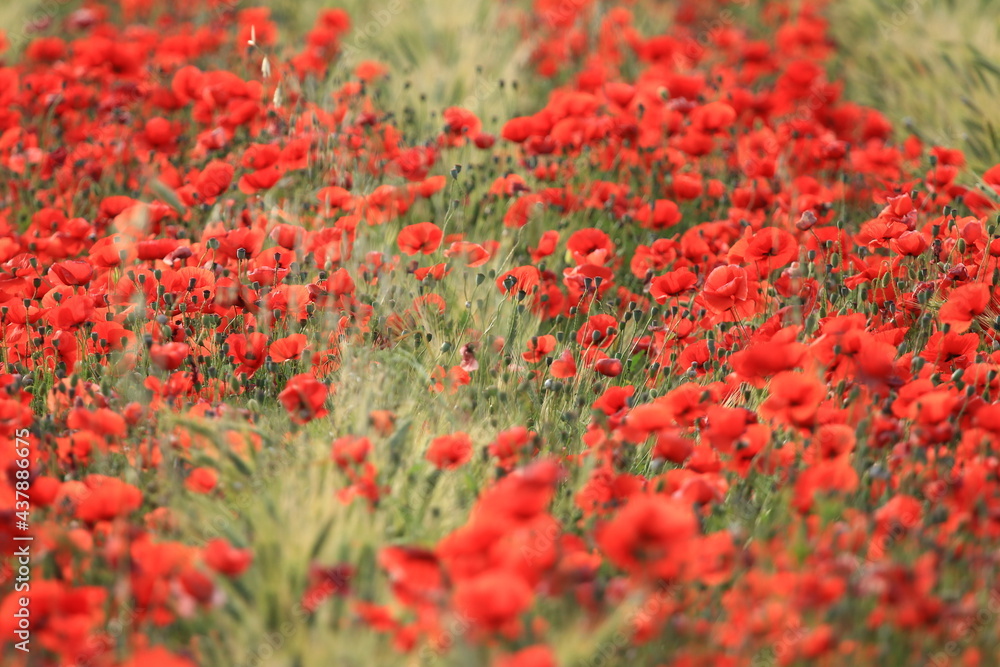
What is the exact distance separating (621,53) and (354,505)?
4.61 m

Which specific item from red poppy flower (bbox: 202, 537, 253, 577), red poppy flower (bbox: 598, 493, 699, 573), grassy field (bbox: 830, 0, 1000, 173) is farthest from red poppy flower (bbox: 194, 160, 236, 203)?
grassy field (bbox: 830, 0, 1000, 173)

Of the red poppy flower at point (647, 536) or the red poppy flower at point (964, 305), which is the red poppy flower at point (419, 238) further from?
the red poppy flower at point (647, 536)

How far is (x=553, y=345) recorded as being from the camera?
2.97m

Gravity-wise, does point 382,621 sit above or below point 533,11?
below

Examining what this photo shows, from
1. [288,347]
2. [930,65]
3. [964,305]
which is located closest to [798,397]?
[964,305]

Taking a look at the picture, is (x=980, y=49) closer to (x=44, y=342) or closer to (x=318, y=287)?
(x=318, y=287)

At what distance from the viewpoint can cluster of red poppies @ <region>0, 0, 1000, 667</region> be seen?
1878 mm

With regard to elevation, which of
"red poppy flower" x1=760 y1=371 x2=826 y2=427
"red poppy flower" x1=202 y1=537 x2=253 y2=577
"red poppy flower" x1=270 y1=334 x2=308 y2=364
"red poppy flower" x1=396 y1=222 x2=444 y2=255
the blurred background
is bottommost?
"red poppy flower" x1=270 y1=334 x2=308 y2=364

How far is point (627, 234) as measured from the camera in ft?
14.2

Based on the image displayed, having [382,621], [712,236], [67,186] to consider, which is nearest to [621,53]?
[712,236]

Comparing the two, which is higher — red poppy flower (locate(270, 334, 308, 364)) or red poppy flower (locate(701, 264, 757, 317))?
red poppy flower (locate(701, 264, 757, 317))

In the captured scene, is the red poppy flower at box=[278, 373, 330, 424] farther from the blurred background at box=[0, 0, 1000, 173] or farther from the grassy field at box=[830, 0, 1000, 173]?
the grassy field at box=[830, 0, 1000, 173]

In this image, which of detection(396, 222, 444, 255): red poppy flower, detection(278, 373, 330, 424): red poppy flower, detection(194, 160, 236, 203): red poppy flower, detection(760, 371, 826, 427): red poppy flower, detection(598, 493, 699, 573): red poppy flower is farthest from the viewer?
detection(194, 160, 236, 203): red poppy flower

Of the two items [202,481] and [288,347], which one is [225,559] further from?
[288,347]
